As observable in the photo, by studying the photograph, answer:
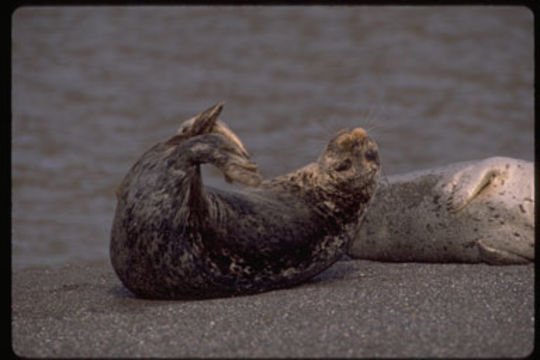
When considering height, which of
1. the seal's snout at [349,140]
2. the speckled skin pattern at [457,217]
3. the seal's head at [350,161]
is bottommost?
the speckled skin pattern at [457,217]

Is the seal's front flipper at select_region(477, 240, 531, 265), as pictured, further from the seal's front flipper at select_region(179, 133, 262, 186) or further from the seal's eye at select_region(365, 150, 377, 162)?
the seal's front flipper at select_region(179, 133, 262, 186)

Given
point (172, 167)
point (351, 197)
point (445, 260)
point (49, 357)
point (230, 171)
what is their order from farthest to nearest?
point (445, 260)
point (351, 197)
point (172, 167)
point (230, 171)
point (49, 357)

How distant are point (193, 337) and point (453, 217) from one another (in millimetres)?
2667

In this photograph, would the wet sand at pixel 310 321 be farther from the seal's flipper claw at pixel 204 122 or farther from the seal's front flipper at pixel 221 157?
the seal's flipper claw at pixel 204 122

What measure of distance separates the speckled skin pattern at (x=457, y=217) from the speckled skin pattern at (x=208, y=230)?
3.60 ft

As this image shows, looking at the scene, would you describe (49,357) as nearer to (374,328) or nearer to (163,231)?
(163,231)

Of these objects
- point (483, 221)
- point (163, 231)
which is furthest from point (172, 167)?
point (483, 221)

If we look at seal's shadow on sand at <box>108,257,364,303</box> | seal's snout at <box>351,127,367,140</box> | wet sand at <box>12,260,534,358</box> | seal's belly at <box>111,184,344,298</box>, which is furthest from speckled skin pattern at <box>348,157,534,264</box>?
seal's belly at <box>111,184,344,298</box>

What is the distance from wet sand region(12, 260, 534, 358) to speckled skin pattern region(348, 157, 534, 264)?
0.63 meters

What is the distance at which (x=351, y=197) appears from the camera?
15.0ft

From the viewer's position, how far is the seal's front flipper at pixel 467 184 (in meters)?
5.52

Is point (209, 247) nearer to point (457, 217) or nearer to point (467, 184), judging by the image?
point (457, 217)

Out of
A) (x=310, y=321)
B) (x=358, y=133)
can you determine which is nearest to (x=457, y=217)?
(x=358, y=133)

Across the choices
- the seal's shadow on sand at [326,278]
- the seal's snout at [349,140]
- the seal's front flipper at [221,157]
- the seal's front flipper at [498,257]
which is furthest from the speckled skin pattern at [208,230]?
the seal's front flipper at [498,257]
